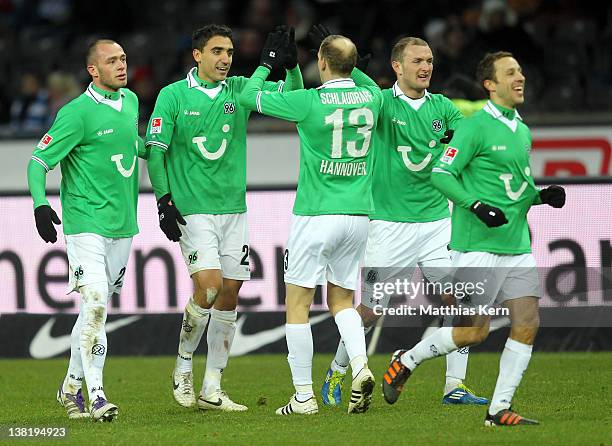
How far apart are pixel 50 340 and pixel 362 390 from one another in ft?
16.7

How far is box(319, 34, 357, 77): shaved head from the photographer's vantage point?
359 inches

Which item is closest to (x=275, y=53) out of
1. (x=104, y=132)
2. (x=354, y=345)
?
(x=104, y=132)

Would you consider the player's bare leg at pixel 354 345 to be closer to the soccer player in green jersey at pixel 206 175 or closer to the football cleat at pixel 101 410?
the soccer player in green jersey at pixel 206 175

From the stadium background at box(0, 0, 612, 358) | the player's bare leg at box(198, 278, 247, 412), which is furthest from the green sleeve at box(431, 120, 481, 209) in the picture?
the stadium background at box(0, 0, 612, 358)

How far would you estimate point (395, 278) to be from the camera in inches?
407

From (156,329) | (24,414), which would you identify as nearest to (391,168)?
(24,414)

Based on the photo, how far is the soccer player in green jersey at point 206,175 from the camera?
9.64 m

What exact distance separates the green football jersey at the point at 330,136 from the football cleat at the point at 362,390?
1.09 m

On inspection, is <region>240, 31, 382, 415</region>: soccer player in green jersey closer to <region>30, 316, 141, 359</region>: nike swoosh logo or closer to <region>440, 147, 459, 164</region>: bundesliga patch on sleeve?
<region>440, 147, 459, 164</region>: bundesliga patch on sleeve

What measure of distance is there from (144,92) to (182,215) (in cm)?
894

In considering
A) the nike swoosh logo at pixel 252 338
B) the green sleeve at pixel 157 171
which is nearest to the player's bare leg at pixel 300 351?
the green sleeve at pixel 157 171

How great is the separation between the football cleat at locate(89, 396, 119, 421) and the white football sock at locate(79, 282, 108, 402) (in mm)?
82

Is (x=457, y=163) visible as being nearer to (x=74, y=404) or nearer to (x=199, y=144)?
(x=199, y=144)

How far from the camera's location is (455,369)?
10031 millimetres
